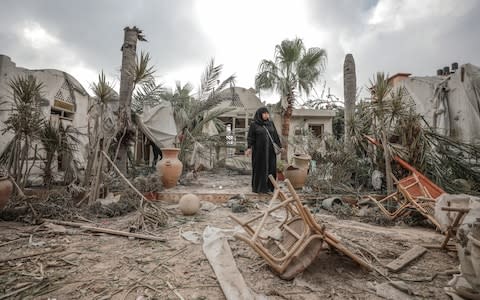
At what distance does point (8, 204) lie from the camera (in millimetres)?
3328

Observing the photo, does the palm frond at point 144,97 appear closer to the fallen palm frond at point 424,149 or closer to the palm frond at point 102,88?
the palm frond at point 102,88

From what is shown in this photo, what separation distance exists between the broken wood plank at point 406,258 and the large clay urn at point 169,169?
4.46 metres

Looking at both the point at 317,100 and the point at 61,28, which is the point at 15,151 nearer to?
the point at 61,28

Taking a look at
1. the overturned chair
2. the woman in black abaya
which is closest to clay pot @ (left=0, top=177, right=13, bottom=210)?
the overturned chair

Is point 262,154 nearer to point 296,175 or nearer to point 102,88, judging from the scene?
point 296,175

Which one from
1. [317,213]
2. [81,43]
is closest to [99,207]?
[317,213]

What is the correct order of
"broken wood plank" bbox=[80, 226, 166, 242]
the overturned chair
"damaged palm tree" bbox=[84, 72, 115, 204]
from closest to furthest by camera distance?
the overturned chair → "broken wood plank" bbox=[80, 226, 166, 242] → "damaged palm tree" bbox=[84, 72, 115, 204]

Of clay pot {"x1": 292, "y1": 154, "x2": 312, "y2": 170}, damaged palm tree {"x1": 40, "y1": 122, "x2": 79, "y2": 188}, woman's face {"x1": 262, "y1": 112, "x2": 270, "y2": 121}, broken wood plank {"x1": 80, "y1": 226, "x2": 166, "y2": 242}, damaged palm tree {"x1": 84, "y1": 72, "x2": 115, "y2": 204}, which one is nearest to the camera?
broken wood plank {"x1": 80, "y1": 226, "x2": 166, "y2": 242}

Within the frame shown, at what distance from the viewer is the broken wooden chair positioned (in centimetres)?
303

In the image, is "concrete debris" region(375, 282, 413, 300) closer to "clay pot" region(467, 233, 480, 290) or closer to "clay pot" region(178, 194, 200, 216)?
"clay pot" region(467, 233, 480, 290)

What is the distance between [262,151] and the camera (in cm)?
505

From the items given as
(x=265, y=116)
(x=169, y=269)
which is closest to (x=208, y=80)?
(x=265, y=116)

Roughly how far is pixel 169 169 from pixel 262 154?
2212 mm

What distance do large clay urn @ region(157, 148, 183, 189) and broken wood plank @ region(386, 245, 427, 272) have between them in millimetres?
4458
